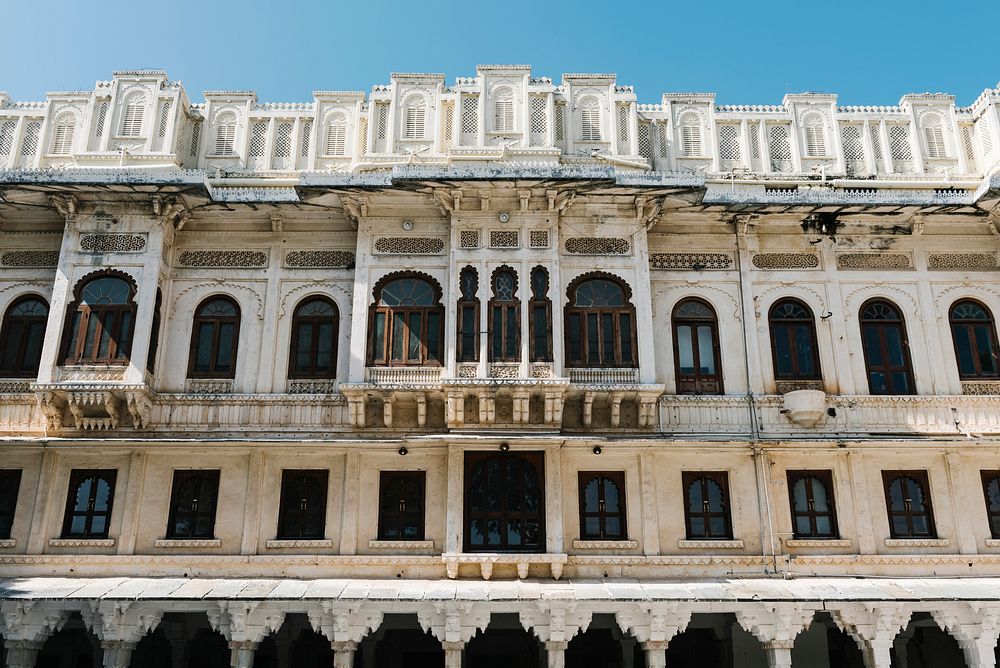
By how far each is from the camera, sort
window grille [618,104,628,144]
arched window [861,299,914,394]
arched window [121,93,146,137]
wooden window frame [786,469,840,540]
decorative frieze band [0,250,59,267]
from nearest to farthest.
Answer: wooden window frame [786,469,840,540] → arched window [861,299,914,394] → decorative frieze band [0,250,59,267] → arched window [121,93,146,137] → window grille [618,104,628,144]

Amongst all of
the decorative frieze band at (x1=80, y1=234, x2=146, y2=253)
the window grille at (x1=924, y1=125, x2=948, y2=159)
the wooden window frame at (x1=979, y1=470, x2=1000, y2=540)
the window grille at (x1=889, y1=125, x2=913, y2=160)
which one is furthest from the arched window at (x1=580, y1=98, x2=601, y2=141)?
the wooden window frame at (x1=979, y1=470, x2=1000, y2=540)

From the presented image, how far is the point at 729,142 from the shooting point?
17.7 meters

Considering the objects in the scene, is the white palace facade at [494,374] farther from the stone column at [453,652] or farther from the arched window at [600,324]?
the stone column at [453,652]

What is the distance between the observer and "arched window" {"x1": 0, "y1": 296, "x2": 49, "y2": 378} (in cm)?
1616

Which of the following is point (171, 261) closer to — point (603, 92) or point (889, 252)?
point (603, 92)

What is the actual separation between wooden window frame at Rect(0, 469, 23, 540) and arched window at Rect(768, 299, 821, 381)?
15091 mm

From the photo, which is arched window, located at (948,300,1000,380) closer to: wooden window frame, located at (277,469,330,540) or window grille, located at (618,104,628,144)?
window grille, located at (618,104,628,144)

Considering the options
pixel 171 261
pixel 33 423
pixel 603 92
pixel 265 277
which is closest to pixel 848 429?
pixel 603 92

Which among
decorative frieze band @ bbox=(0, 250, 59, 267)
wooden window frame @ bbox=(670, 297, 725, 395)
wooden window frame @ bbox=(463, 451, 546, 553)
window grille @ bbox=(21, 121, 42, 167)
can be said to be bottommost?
wooden window frame @ bbox=(463, 451, 546, 553)

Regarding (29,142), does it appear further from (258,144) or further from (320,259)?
→ (320,259)

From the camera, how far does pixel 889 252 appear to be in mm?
16969

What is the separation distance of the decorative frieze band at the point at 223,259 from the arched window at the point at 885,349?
12.6 m

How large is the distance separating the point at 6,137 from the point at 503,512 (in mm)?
13604

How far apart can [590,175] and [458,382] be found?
15.3 ft
